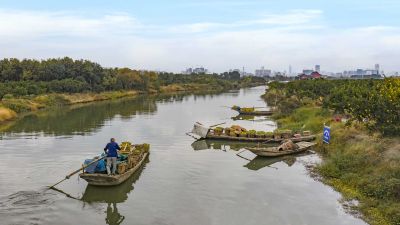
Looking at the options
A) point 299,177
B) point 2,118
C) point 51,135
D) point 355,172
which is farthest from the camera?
point 2,118

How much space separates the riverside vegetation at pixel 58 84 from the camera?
64625mm

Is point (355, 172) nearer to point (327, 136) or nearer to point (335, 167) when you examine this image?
point (335, 167)

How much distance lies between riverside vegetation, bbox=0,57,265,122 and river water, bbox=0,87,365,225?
1003 inches

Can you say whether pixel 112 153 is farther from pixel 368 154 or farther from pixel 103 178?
pixel 368 154

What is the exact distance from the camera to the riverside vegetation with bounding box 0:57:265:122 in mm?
64625

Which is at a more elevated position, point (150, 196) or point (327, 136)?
point (327, 136)

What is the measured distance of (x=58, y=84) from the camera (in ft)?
253

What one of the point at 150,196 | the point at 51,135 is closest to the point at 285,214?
the point at 150,196

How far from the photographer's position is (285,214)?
17.4 m

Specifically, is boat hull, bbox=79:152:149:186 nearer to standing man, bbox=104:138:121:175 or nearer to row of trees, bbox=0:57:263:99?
standing man, bbox=104:138:121:175

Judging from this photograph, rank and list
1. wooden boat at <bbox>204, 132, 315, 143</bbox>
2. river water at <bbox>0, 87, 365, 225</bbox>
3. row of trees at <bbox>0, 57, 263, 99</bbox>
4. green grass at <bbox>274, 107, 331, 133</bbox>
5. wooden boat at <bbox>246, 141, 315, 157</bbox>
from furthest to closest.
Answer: row of trees at <bbox>0, 57, 263, 99</bbox>
green grass at <bbox>274, 107, 331, 133</bbox>
wooden boat at <bbox>204, 132, 315, 143</bbox>
wooden boat at <bbox>246, 141, 315, 157</bbox>
river water at <bbox>0, 87, 365, 225</bbox>

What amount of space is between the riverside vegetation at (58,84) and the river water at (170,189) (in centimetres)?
2548

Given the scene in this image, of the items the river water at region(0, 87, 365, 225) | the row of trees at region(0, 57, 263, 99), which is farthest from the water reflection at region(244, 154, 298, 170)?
the row of trees at region(0, 57, 263, 99)

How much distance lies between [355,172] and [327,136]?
707cm
